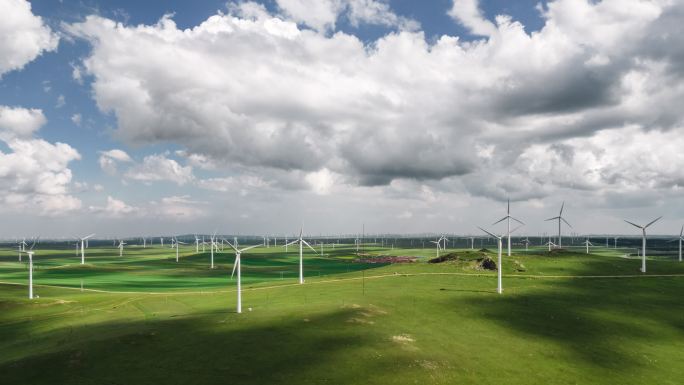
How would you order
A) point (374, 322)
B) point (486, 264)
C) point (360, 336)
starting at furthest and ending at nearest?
point (486, 264) → point (374, 322) → point (360, 336)

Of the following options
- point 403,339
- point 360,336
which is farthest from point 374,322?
point 403,339

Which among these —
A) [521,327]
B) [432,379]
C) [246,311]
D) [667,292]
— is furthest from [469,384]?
[667,292]

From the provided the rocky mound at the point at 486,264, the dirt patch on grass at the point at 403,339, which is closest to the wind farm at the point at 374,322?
Answer: the dirt patch on grass at the point at 403,339

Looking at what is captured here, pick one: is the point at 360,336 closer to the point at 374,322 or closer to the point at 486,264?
the point at 374,322

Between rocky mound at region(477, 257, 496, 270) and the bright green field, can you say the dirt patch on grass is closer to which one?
the bright green field

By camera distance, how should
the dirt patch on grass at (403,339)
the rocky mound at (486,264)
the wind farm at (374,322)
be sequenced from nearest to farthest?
1. the wind farm at (374,322)
2. the dirt patch on grass at (403,339)
3. the rocky mound at (486,264)

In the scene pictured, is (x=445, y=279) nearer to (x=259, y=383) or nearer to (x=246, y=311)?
(x=246, y=311)

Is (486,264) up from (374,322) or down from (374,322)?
down

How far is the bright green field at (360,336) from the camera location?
50.6 metres

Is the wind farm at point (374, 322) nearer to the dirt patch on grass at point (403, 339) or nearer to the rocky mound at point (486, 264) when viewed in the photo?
the dirt patch on grass at point (403, 339)

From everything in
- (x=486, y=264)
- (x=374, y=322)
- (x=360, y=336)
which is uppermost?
(x=360, y=336)

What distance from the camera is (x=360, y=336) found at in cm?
6341

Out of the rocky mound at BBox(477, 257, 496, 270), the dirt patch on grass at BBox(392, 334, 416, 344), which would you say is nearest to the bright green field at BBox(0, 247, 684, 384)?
the dirt patch on grass at BBox(392, 334, 416, 344)

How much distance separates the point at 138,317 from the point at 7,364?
31.1m
